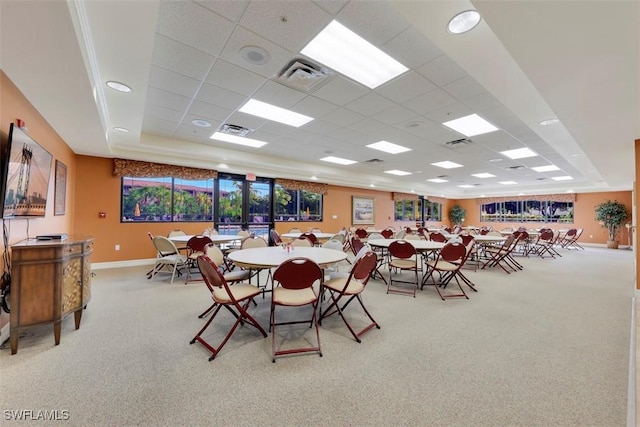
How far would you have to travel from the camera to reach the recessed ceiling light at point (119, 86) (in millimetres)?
2795

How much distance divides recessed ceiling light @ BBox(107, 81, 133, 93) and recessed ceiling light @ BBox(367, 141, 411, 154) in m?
4.29

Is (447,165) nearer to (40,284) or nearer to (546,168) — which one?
(546,168)

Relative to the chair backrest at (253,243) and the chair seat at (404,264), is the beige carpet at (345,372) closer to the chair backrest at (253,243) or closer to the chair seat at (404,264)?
the chair seat at (404,264)

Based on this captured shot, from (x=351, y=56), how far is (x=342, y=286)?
236 centimetres

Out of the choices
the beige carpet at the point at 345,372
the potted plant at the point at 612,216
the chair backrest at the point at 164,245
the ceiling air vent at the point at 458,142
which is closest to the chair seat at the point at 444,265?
the beige carpet at the point at 345,372

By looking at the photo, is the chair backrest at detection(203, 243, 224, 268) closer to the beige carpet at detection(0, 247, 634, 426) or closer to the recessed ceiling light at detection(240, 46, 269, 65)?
the beige carpet at detection(0, 247, 634, 426)

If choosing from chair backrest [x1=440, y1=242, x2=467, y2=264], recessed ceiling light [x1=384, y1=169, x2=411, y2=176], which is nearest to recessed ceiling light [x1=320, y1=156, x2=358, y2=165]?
recessed ceiling light [x1=384, y1=169, x2=411, y2=176]

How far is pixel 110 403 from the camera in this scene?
5.34 ft

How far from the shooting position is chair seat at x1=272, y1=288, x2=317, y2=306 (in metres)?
2.22

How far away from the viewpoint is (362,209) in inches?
413

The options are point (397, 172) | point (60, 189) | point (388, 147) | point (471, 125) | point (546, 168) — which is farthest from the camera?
point (397, 172)

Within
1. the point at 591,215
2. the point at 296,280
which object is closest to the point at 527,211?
the point at 591,215

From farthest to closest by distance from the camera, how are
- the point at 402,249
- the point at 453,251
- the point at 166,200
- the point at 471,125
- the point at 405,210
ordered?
the point at 405,210, the point at 166,200, the point at 471,125, the point at 402,249, the point at 453,251

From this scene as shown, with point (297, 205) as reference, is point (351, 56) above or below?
above
